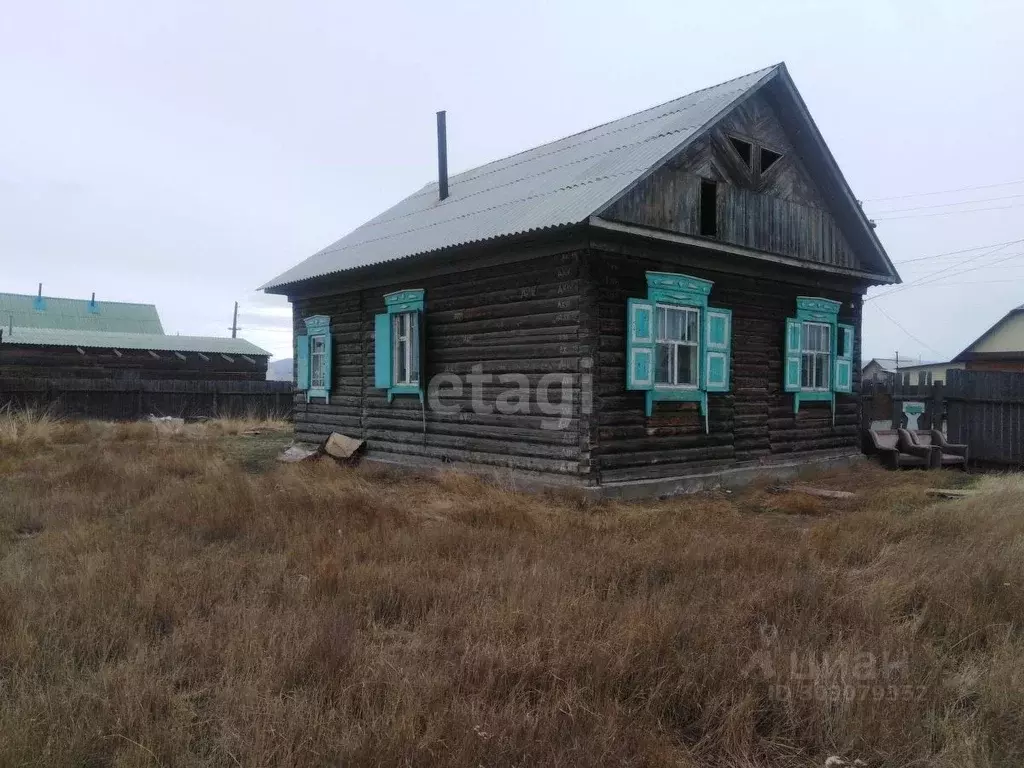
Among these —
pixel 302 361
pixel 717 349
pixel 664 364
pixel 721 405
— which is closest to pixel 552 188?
pixel 664 364

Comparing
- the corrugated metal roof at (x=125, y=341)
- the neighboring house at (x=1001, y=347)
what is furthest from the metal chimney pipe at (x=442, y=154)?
the neighboring house at (x=1001, y=347)

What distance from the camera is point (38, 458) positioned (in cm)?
1270

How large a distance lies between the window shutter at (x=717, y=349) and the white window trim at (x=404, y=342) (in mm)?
4621

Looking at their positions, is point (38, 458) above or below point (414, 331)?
below

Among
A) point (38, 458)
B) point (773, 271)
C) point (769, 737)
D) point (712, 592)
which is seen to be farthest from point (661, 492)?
point (38, 458)

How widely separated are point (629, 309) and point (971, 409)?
849 cm

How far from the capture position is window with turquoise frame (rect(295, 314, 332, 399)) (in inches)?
560

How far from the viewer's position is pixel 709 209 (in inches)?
430

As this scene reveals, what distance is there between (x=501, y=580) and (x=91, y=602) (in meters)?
2.62

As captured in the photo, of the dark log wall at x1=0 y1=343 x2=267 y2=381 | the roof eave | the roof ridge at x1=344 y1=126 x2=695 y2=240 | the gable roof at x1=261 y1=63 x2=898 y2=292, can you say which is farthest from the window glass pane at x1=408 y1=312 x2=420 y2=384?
the dark log wall at x1=0 y1=343 x2=267 y2=381

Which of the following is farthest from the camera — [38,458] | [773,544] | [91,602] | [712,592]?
[38,458]

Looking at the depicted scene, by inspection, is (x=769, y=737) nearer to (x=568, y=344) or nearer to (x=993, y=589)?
(x=993, y=589)

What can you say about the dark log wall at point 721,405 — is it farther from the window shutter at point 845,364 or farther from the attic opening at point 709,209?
the attic opening at point 709,209

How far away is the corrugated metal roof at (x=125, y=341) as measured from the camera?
93.6 ft
